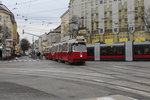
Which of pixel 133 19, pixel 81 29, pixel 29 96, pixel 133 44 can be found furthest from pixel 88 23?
pixel 29 96

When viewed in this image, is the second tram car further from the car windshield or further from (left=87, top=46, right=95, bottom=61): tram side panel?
the car windshield

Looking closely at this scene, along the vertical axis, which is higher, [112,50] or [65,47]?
[65,47]

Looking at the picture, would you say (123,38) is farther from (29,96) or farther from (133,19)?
(29,96)

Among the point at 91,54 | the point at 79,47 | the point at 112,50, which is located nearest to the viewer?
the point at 79,47

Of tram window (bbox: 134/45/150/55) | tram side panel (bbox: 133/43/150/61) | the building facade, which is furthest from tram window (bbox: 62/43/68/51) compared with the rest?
the building facade

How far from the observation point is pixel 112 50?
36.9m

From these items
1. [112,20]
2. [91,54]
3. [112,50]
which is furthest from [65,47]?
[112,20]

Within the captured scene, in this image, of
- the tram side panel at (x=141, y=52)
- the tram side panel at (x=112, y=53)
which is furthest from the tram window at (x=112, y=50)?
the tram side panel at (x=141, y=52)

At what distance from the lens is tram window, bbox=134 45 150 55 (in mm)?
34031

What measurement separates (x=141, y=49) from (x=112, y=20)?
35.0m

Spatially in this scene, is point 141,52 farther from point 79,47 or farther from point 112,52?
point 79,47

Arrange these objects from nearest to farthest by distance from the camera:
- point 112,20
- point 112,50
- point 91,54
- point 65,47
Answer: point 65,47 → point 112,50 → point 91,54 → point 112,20

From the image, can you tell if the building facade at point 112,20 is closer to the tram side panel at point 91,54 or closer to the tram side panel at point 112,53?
the tram side panel at point 91,54

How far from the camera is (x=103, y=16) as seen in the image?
70.8 m
